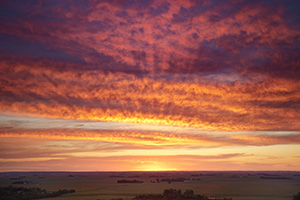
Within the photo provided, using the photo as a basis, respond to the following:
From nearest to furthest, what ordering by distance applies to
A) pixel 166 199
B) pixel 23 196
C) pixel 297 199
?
pixel 297 199 → pixel 166 199 → pixel 23 196

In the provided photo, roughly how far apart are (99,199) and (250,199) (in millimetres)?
46676

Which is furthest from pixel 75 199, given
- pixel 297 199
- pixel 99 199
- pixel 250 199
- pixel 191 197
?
pixel 297 199

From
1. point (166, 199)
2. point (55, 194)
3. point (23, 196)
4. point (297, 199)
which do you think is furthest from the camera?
point (55, 194)

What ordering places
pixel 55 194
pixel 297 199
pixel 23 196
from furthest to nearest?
pixel 55 194 < pixel 23 196 < pixel 297 199

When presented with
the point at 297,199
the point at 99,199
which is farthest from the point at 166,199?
the point at 297,199

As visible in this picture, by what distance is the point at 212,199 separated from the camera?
9694 cm

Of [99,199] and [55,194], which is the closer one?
[99,199]

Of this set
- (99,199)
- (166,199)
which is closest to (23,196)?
(99,199)

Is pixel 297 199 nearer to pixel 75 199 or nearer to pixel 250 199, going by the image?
pixel 250 199

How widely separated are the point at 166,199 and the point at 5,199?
160 ft

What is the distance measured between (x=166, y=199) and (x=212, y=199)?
Result: 46.8ft

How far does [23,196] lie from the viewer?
351 ft

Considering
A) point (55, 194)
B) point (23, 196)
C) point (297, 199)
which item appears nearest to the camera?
point (297, 199)

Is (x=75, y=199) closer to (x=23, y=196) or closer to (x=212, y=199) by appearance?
(x=23, y=196)
